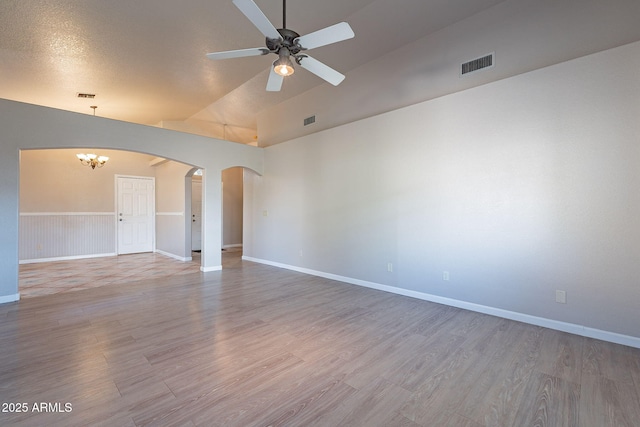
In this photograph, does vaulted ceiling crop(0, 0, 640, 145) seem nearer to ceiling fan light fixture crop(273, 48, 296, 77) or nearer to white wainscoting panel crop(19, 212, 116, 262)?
ceiling fan light fixture crop(273, 48, 296, 77)

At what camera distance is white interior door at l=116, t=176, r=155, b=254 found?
8047mm

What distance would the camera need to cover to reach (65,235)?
23.6 feet

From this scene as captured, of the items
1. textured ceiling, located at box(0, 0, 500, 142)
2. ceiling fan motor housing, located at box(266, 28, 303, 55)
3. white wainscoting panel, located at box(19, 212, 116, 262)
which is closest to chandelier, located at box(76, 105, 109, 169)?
white wainscoting panel, located at box(19, 212, 116, 262)

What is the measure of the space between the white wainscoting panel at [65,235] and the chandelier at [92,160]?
138cm

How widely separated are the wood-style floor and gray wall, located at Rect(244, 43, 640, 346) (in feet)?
1.44

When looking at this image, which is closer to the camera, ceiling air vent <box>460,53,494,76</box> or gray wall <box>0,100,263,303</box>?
ceiling air vent <box>460,53,494,76</box>

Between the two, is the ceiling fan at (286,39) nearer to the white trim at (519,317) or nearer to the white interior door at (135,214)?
the white trim at (519,317)

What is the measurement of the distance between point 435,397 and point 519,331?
1.75 meters

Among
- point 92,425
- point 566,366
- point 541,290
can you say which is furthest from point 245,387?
point 541,290

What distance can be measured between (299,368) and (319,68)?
116 inches

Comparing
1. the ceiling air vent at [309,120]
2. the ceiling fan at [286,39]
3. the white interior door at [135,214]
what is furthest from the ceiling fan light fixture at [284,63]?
the white interior door at [135,214]

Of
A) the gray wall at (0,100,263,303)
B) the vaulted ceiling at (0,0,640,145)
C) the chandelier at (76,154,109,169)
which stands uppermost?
the vaulted ceiling at (0,0,640,145)

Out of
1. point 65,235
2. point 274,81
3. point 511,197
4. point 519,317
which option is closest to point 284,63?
point 274,81

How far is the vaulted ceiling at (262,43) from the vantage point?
3.10 metres
